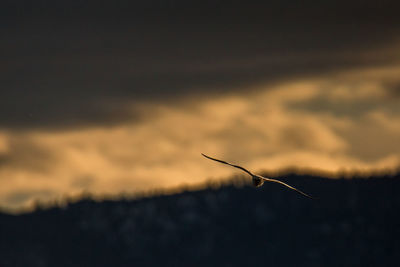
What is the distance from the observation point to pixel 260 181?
113 meters
